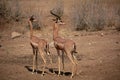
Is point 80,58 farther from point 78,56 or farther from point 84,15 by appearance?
point 84,15

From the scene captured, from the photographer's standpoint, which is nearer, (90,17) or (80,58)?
(80,58)

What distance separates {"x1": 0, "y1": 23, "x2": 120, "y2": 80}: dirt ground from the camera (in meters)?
11.6

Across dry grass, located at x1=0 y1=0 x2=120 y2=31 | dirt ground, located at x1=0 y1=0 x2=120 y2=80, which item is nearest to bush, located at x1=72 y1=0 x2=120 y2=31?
dry grass, located at x1=0 y1=0 x2=120 y2=31

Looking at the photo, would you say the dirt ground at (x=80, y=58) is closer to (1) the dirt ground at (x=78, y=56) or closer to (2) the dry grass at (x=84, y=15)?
(1) the dirt ground at (x=78, y=56)

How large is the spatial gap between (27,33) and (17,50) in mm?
4126

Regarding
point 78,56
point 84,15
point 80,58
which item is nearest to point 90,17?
point 84,15

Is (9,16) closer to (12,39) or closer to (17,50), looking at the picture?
(12,39)

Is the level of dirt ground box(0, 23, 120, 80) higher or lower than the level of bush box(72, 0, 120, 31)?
lower

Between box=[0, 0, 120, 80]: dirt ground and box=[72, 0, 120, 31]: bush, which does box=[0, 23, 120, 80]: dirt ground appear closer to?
box=[0, 0, 120, 80]: dirt ground

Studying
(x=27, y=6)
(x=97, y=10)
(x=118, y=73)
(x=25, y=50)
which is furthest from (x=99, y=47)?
(x=27, y=6)

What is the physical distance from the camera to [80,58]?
45.9 ft

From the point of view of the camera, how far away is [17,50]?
15875 millimetres

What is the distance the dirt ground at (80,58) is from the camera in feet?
38.2

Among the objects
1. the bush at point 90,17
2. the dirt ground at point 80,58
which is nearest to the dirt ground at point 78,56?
the dirt ground at point 80,58
